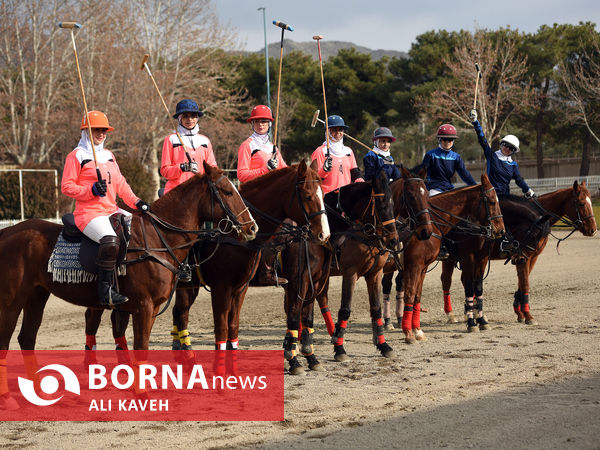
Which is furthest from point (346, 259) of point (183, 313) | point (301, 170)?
point (183, 313)

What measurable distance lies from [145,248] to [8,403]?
183 cm

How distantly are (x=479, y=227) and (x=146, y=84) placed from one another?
26.2 meters

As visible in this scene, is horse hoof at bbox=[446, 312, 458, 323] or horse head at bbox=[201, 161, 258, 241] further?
horse hoof at bbox=[446, 312, 458, 323]

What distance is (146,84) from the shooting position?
1342 inches

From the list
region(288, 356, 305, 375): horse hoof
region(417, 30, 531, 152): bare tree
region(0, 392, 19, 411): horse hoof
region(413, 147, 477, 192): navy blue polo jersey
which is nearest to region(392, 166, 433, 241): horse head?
region(413, 147, 477, 192): navy blue polo jersey

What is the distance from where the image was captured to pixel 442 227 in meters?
10.4

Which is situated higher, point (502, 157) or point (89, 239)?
point (502, 157)

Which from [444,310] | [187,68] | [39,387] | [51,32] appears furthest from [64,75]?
[39,387]

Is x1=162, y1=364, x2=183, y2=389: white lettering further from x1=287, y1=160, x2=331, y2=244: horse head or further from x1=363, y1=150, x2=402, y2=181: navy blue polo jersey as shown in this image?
x1=363, y1=150, x2=402, y2=181: navy blue polo jersey

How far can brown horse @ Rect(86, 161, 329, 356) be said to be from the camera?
24.3 feet

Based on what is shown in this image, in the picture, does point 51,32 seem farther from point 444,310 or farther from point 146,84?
point 444,310

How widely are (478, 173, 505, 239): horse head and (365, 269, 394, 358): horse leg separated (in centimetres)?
222

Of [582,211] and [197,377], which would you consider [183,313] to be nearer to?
[197,377]

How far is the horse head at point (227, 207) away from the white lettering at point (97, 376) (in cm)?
212
